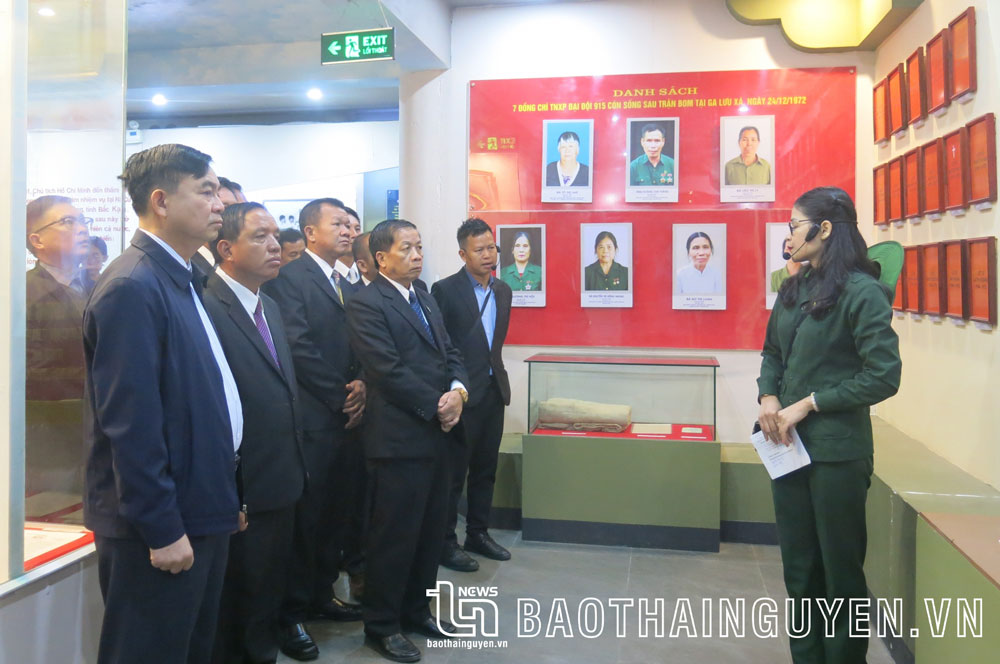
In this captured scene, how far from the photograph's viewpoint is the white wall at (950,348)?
300 centimetres

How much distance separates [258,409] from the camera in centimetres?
243

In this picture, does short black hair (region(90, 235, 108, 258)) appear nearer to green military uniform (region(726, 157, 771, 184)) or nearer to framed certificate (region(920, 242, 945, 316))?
framed certificate (region(920, 242, 945, 316))

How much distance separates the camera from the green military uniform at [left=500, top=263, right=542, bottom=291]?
16.6ft

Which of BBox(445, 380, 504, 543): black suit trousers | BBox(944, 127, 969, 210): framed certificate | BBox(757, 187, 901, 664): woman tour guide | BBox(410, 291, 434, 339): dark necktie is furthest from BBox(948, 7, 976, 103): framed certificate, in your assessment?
BBox(445, 380, 504, 543): black suit trousers

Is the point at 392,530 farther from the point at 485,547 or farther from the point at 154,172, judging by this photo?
the point at 154,172

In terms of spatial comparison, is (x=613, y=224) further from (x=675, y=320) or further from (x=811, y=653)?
(x=811, y=653)

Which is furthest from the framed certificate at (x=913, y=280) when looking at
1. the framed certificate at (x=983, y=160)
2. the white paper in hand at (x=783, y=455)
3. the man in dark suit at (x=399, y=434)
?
the man in dark suit at (x=399, y=434)

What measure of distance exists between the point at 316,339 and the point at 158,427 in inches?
63.4

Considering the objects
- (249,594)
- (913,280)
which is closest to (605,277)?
(913,280)

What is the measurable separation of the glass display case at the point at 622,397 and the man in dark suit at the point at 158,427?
8.56 ft

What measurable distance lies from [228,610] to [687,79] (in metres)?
3.96

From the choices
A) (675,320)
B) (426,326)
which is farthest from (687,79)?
(426,326)

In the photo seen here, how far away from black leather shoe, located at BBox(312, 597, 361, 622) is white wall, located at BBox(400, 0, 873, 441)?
2.04m

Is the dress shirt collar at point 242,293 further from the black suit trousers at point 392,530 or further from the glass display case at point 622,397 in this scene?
the glass display case at point 622,397
